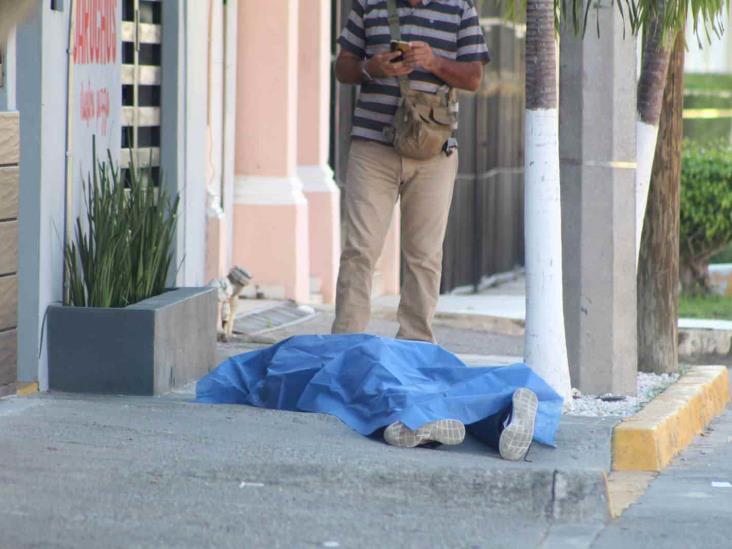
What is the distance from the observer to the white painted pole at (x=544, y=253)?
6328mm

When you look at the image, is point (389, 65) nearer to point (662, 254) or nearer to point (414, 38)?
point (414, 38)

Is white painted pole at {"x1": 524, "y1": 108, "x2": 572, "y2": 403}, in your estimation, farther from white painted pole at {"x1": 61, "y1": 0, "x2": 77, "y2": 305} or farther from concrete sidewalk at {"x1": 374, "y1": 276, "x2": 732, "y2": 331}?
concrete sidewalk at {"x1": 374, "y1": 276, "x2": 732, "y2": 331}

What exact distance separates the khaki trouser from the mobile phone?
0.41 metres

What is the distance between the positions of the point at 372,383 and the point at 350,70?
1.68 m

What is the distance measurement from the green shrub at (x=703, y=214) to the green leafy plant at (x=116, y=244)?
26.6ft

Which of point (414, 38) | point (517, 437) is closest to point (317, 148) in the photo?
point (414, 38)

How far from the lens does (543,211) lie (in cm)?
632

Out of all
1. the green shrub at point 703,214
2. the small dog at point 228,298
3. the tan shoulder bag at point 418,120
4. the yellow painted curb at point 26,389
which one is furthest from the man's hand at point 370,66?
the green shrub at point 703,214

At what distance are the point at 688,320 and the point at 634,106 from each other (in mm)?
4968

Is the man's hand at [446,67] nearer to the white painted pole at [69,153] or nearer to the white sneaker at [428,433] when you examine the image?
the white painted pole at [69,153]

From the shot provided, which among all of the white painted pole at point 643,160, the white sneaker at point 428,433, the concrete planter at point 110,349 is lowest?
the white sneaker at point 428,433

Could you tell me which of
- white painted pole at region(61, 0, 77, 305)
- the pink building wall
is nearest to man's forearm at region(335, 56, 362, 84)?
white painted pole at region(61, 0, 77, 305)

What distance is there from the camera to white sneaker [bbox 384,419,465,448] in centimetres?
549

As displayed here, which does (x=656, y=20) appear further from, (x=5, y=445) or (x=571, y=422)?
(x=5, y=445)
